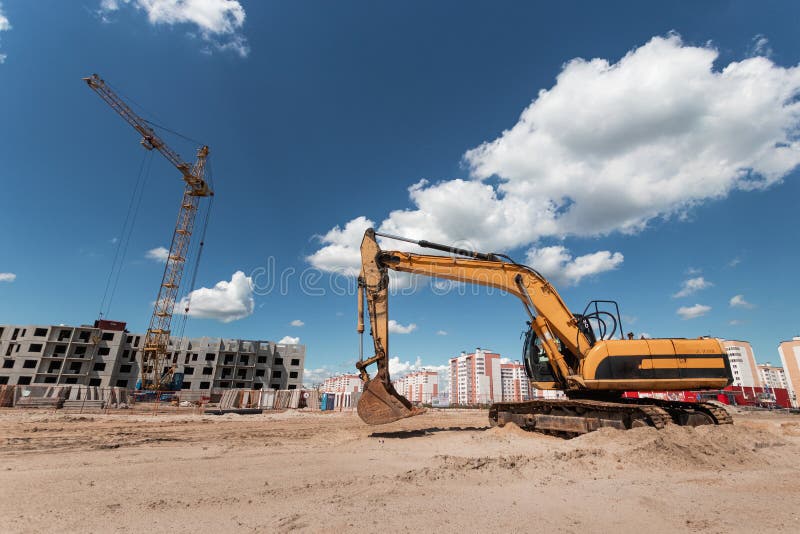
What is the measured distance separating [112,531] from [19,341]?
79.2 meters

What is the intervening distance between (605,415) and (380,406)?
6.19 metres

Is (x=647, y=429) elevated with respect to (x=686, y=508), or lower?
elevated

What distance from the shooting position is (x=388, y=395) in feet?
34.0

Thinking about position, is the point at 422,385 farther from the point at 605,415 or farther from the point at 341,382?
the point at 605,415

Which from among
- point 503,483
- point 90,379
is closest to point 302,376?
point 90,379

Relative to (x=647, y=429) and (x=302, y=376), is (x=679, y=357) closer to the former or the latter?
(x=647, y=429)

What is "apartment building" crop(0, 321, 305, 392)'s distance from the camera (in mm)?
57812

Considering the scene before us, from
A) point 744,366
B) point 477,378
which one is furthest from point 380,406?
point 744,366

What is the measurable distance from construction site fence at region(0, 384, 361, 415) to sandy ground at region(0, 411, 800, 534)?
69.5 ft

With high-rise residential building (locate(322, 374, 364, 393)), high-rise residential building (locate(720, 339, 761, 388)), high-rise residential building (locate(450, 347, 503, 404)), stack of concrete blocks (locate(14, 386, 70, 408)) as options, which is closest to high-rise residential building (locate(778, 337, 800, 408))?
high-rise residential building (locate(720, 339, 761, 388))

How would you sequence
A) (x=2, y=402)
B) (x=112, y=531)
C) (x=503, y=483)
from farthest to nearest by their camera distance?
(x=2, y=402)
(x=503, y=483)
(x=112, y=531)

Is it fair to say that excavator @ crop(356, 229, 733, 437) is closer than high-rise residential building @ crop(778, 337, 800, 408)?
Yes

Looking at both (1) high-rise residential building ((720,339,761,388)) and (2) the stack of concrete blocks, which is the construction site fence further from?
(1) high-rise residential building ((720,339,761,388))

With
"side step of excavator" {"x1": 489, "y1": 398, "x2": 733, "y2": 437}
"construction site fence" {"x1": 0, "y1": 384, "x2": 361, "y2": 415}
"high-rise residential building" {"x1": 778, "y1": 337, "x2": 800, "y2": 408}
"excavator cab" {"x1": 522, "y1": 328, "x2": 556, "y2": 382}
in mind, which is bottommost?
"construction site fence" {"x1": 0, "y1": 384, "x2": 361, "y2": 415}
